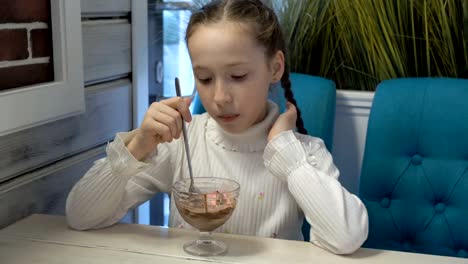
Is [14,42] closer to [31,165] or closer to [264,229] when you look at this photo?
[31,165]

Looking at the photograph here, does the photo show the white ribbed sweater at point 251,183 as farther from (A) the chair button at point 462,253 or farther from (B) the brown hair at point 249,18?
(A) the chair button at point 462,253

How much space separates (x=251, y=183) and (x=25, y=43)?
0.59 metres

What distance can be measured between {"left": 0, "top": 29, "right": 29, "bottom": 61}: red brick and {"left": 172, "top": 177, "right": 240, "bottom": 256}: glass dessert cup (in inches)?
18.5

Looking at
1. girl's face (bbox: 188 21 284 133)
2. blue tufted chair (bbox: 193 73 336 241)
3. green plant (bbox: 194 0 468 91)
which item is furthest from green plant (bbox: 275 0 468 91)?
girl's face (bbox: 188 21 284 133)

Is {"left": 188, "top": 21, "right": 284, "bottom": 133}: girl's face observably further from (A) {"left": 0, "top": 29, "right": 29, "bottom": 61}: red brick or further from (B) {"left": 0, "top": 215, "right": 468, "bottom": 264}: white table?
(A) {"left": 0, "top": 29, "right": 29, "bottom": 61}: red brick

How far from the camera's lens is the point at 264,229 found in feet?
4.08

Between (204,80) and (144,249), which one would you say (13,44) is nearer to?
(204,80)

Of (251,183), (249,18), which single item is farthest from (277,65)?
(251,183)

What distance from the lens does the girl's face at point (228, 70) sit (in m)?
1.14

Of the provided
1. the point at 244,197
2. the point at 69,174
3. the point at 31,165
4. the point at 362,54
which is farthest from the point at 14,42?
the point at 362,54

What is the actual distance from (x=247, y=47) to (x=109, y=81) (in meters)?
0.58

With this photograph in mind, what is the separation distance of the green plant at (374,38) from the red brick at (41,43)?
2.61 feet

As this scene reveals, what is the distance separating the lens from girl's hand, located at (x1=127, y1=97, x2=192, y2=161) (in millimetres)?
1104

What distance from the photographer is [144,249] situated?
3.45 ft
